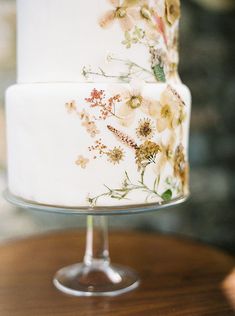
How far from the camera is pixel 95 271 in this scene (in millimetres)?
751

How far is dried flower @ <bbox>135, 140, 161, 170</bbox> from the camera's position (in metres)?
0.60

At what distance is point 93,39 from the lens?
588 millimetres

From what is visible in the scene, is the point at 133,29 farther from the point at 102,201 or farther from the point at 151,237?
the point at 151,237

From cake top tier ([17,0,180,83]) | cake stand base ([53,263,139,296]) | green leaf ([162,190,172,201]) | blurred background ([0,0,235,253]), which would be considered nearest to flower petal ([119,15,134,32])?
cake top tier ([17,0,180,83])

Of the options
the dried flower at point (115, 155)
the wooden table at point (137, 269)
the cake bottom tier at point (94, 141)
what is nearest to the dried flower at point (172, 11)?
the cake bottom tier at point (94, 141)

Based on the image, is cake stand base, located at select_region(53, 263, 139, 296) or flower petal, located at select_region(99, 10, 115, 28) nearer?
flower petal, located at select_region(99, 10, 115, 28)

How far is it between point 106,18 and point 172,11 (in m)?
0.12

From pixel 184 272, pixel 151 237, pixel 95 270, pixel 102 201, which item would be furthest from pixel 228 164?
pixel 102 201

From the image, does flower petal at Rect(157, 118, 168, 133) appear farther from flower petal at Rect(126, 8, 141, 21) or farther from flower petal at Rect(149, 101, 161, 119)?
flower petal at Rect(126, 8, 141, 21)

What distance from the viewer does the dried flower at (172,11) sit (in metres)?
0.63

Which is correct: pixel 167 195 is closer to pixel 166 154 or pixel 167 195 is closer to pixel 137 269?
pixel 166 154

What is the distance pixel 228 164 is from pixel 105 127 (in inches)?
31.5

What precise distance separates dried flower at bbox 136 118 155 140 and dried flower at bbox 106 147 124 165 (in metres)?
0.04

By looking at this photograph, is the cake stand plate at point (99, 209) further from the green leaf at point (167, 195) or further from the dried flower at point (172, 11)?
the dried flower at point (172, 11)
